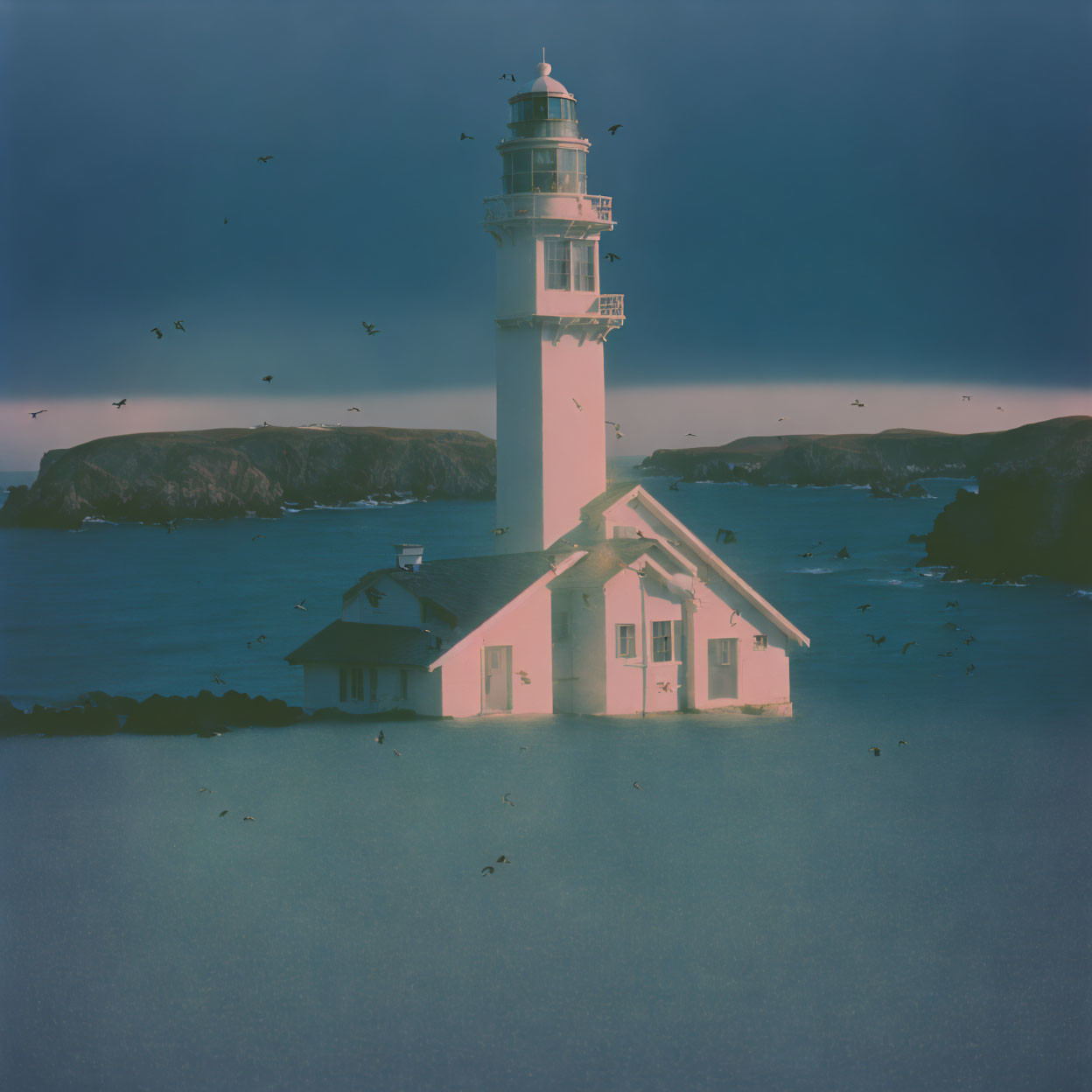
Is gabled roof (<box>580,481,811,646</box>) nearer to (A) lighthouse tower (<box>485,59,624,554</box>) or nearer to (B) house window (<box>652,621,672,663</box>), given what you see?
(A) lighthouse tower (<box>485,59,624,554</box>)

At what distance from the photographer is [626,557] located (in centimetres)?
2231

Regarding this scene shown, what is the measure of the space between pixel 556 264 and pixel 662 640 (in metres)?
6.37

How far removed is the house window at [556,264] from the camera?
2402cm

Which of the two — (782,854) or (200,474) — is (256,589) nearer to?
(200,474)

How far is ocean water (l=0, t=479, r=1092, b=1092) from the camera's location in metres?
11.8

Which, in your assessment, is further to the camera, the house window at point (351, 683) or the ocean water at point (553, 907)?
the house window at point (351, 683)

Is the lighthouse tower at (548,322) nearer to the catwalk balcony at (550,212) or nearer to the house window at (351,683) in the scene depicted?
the catwalk balcony at (550,212)

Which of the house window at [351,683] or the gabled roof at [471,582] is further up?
the gabled roof at [471,582]

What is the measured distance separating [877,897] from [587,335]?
459 inches

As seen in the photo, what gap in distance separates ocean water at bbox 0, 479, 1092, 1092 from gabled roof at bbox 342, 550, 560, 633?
70.6 inches

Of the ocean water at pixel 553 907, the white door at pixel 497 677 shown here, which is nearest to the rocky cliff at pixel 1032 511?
the ocean water at pixel 553 907

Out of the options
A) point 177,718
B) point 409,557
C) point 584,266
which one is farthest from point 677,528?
point 177,718

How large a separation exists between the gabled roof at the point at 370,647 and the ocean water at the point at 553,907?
1.05 m

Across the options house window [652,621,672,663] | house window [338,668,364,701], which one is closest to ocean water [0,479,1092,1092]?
house window [338,668,364,701]
